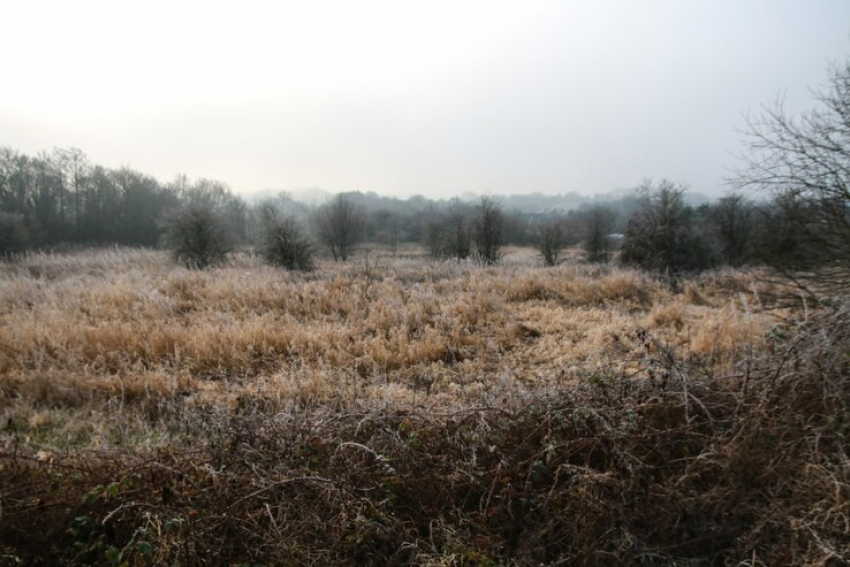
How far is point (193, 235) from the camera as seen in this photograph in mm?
19984

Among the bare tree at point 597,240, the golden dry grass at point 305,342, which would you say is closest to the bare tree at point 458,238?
the bare tree at point 597,240

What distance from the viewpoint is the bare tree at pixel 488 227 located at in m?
35.0

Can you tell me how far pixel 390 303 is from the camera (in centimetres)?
827

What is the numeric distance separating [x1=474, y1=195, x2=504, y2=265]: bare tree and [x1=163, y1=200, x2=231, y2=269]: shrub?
21.0 m

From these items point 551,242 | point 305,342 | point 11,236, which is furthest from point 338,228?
point 305,342

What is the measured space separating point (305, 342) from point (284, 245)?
1401 cm

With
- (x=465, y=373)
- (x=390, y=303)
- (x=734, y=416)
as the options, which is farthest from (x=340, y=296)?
(x=734, y=416)

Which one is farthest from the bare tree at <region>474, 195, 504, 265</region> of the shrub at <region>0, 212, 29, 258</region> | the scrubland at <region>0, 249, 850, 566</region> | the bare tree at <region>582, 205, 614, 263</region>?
the shrub at <region>0, 212, 29, 258</region>

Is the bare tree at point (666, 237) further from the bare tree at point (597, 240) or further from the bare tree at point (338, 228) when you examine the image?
the bare tree at point (338, 228)

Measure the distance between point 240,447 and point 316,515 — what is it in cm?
85

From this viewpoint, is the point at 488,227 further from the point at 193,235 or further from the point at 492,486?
the point at 492,486

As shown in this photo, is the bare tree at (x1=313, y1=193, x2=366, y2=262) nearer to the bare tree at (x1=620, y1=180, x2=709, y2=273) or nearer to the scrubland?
the bare tree at (x1=620, y1=180, x2=709, y2=273)

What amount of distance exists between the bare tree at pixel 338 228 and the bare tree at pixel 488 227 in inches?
538

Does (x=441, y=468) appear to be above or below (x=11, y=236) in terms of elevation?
below
